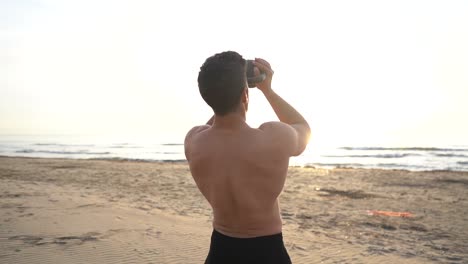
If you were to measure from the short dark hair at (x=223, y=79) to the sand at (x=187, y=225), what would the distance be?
461 centimetres

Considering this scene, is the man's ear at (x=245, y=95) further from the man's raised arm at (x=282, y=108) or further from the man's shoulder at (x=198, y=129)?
the man's shoulder at (x=198, y=129)

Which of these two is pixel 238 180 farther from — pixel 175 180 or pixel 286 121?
pixel 175 180

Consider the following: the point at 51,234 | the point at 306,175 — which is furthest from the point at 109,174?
the point at 51,234

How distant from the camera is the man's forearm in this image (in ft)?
7.12

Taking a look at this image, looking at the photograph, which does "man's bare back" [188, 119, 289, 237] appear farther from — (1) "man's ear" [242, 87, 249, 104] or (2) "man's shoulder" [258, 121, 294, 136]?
(1) "man's ear" [242, 87, 249, 104]

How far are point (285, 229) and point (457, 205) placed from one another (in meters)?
6.25

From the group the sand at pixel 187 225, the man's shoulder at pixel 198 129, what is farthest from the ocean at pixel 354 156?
the man's shoulder at pixel 198 129

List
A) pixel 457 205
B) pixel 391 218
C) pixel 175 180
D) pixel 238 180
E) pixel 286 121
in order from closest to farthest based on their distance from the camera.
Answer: pixel 238 180 < pixel 286 121 < pixel 391 218 < pixel 457 205 < pixel 175 180

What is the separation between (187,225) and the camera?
8.27m

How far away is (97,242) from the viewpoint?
6.61 m

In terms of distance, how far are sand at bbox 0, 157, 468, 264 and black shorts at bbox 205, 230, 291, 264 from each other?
4.22 meters

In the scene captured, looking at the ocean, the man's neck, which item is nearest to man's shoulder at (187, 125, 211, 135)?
the man's neck

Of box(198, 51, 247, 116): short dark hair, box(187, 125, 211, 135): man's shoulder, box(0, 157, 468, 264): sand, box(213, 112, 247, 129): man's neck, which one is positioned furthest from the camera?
box(0, 157, 468, 264): sand

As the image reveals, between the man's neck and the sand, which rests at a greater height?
the man's neck
